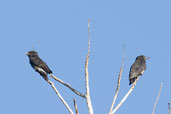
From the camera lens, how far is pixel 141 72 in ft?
41.4

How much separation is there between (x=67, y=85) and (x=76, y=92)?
0.42 meters

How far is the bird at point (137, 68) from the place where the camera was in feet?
40.3

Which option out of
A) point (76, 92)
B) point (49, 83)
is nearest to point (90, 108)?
point (76, 92)

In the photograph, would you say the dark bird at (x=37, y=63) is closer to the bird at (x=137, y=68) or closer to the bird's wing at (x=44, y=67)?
the bird's wing at (x=44, y=67)

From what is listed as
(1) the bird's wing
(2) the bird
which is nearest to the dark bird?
(1) the bird's wing

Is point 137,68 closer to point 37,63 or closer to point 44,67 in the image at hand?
point 44,67

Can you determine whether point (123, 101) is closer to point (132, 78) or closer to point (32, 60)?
point (132, 78)

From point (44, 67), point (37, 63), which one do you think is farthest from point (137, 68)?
point (37, 63)

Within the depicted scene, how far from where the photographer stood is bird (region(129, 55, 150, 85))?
40.3 feet

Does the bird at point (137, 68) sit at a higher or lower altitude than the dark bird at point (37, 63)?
lower

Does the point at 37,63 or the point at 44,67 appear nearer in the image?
the point at 44,67

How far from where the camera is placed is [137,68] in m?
12.9

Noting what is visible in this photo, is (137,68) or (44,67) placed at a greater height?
(44,67)

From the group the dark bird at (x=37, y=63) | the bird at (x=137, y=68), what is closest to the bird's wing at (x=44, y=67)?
the dark bird at (x=37, y=63)
